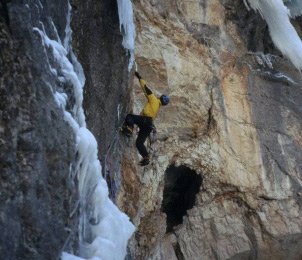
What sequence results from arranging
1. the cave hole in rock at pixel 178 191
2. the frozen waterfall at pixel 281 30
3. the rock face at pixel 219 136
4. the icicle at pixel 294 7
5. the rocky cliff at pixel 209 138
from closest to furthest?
the rocky cliff at pixel 209 138 → the rock face at pixel 219 136 → the cave hole in rock at pixel 178 191 → the frozen waterfall at pixel 281 30 → the icicle at pixel 294 7

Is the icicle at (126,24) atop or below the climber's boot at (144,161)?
atop

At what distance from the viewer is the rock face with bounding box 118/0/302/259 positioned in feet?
32.0

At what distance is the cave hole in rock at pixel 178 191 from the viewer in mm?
10539

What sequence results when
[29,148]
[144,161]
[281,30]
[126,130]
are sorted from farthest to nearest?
[281,30] → [144,161] → [126,130] → [29,148]

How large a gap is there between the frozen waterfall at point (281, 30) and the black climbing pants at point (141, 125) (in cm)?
503

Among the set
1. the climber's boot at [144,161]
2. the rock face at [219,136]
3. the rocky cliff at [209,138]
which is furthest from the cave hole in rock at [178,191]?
the climber's boot at [144,161]

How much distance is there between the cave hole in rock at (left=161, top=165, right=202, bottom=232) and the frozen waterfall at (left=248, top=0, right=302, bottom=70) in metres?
3.44

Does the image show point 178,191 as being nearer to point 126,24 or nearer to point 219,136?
point 219,136

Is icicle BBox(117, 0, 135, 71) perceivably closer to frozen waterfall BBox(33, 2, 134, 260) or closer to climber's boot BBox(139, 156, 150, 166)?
climber's boot BBox(139, 156, 150, 166)

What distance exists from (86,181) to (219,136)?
5.69 meters

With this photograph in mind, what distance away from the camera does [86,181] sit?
4871 millimetres

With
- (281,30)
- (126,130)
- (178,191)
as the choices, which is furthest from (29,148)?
(281,30)

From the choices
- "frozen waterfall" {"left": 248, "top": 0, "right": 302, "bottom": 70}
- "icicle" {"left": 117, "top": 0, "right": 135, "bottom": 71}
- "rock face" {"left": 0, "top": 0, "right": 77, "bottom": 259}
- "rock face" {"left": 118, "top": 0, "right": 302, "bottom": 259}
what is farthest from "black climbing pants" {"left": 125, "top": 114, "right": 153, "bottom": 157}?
"frozen waterfall" {"left": 248, "top": 0, "right": 302, "bottom": 70}

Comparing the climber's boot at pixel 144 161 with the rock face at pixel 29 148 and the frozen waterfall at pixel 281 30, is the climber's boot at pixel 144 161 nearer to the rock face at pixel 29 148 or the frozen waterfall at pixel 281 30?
the rock face at pixel 29 148
